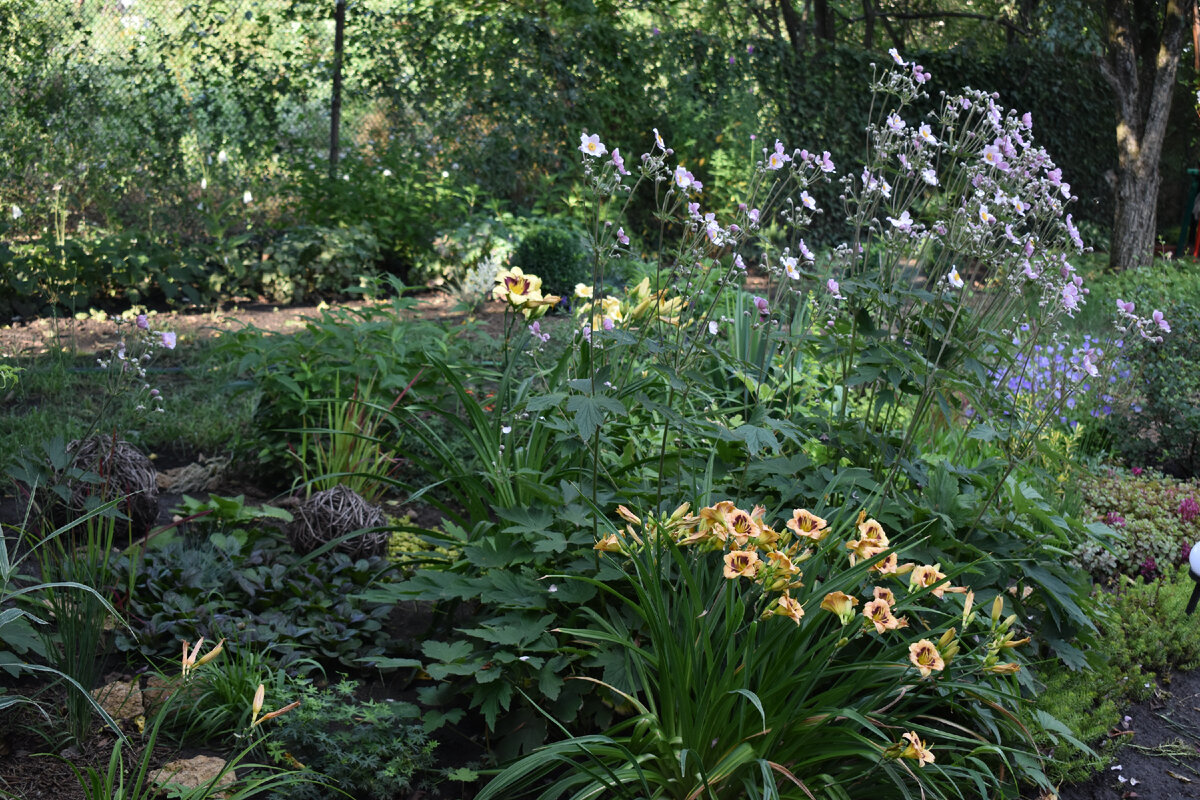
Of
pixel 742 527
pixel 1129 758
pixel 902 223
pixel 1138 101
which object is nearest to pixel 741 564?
pixel 742 527

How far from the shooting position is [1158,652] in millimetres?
2828

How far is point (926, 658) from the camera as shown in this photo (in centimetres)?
166

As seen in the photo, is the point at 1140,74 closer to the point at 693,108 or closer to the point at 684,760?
the point at 693,108

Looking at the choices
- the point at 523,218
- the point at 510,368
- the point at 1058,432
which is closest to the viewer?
the point at 510,368

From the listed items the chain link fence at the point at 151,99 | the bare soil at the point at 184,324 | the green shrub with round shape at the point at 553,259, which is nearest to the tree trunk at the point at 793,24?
the chain link fence at the point at 151,99

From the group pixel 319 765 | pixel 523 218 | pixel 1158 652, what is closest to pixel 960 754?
pixel 1158 652

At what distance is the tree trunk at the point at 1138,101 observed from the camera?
27.9ft

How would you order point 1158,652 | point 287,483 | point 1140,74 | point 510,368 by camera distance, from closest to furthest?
point 510,368 < point 1158,652 < point 287,483 < point 1140,74

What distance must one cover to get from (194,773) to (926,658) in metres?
1.52

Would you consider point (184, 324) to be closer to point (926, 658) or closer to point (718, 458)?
point (718, 458)

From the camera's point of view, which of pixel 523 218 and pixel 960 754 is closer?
pixel 960 754

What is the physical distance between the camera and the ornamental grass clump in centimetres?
173

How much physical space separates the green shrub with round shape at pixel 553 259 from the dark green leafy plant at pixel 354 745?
16.8 ft

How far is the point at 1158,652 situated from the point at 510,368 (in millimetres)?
2194
